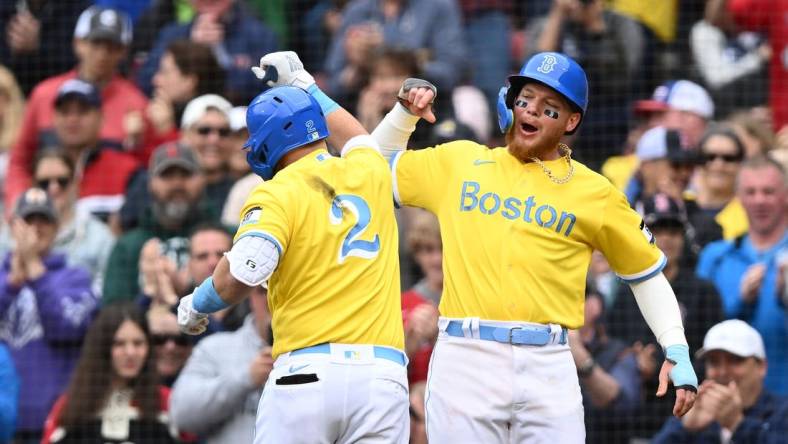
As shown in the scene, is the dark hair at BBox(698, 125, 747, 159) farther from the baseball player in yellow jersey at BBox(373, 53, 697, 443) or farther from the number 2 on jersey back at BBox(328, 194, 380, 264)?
the number 2 on jersey back at BBox(328, 194, 380, 264)

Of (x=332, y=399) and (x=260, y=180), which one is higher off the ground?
(x=260, y=180)

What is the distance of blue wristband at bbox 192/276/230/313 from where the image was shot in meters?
5.77

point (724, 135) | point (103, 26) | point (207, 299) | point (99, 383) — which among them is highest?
point (103, 26)

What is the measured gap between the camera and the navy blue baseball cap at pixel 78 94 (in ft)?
34.8

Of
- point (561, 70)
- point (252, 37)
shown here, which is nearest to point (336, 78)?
point (252, 37)

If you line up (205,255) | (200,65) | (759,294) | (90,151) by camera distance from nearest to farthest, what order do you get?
(759,294)
(205,255)
(90,151)
(200,65)

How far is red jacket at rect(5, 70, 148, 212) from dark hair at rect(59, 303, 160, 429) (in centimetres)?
203

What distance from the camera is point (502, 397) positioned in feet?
20.1

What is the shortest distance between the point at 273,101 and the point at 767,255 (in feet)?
11.9

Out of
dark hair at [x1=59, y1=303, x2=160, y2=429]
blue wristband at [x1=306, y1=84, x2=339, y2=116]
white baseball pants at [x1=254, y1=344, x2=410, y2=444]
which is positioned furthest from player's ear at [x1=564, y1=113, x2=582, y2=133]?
dark hair at [x1=59, y1=303, x2=160, y2=429]

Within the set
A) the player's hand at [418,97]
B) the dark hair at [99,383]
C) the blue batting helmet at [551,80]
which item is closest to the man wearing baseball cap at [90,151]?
the dark hair at [99,383]

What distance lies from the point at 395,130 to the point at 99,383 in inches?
120

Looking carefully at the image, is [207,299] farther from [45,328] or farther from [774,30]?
[774,30]

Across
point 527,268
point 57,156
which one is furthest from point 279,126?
point 57,156
